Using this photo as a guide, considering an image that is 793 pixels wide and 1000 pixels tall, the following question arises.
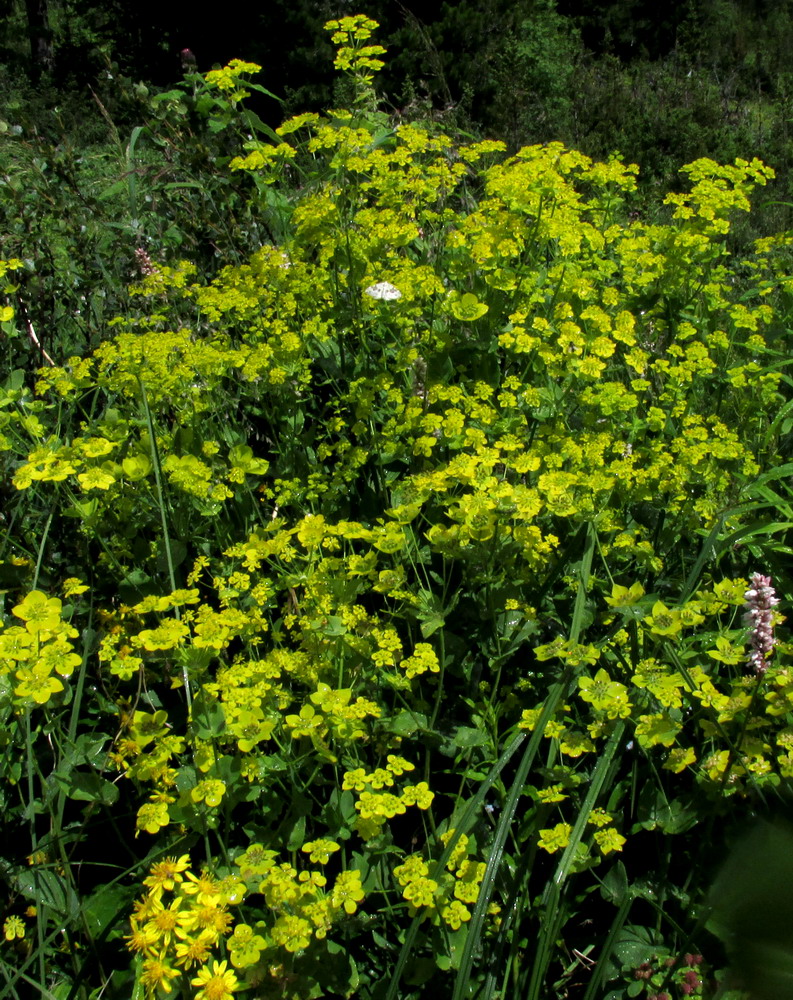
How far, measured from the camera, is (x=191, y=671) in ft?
5.18

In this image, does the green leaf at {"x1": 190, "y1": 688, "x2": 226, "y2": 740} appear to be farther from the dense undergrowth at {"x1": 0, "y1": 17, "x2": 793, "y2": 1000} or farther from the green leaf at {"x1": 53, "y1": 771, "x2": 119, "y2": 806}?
the green leaf at {"x1": 53, "y1": 771, "x2": 119, "y2": 806}

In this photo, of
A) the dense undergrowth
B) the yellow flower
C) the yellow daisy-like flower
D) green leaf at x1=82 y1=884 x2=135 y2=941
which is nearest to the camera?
the yellow daisy-like flower

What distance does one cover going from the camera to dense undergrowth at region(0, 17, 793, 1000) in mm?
1487

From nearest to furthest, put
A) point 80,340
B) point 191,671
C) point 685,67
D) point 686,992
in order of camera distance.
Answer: point 686,992
point 191,671
point 80,340
point 685,67

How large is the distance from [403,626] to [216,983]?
911mm

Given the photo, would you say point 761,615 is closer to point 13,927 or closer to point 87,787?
point 87,787

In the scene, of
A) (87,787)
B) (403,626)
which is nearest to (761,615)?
(403,626)

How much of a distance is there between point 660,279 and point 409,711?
1465 millimetres

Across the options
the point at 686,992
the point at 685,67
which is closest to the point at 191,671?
the point at 686,992

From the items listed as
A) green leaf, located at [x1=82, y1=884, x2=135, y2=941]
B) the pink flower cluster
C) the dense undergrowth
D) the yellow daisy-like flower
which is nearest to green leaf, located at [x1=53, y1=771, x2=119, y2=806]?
the dense undergrowth

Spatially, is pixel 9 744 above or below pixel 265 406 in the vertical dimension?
below

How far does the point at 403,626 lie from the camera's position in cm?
205

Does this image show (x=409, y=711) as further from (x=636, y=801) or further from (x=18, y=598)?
(x=18, y=598)

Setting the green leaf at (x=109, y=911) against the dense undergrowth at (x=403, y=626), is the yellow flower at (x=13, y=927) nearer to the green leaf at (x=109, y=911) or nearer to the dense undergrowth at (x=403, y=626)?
the dense undergrowth at (x=403, y=626)
